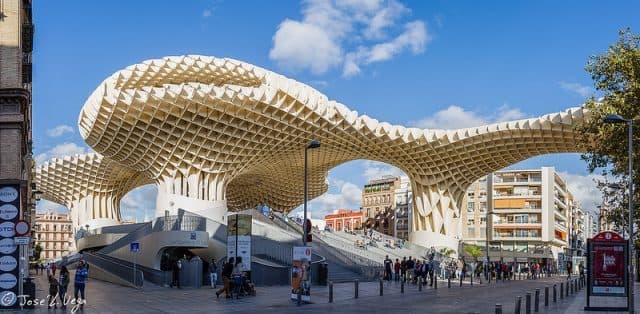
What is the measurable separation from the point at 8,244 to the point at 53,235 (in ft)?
584

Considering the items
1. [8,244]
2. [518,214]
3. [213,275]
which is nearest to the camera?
[8,244]

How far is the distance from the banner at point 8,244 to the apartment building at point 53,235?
172235 millimetres

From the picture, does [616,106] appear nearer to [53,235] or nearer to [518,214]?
[518,214]

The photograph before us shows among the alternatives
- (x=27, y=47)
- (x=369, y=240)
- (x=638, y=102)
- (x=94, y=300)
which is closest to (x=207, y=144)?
(x=369, y=240)

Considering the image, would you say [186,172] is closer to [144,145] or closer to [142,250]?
[144,145]

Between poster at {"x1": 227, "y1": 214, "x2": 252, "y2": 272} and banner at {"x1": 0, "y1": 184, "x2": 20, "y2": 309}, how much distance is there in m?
11.0

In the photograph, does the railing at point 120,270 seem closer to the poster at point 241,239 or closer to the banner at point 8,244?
the poster at point 241,239

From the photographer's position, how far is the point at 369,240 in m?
68.4

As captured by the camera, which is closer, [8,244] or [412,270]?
[8,244]

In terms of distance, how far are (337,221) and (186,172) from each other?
4378 inches

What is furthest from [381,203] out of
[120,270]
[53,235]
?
[120,270]

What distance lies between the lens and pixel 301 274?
2711cm

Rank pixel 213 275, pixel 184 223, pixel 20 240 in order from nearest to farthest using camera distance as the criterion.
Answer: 1. pixel 20 240
2. pixel 213 275
3. pixel 184 223

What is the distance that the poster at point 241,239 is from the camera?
106ft
